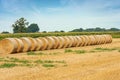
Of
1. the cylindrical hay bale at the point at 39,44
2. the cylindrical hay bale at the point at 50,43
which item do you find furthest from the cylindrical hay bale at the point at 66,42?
the cylindrical hay bale at the point at 39,44

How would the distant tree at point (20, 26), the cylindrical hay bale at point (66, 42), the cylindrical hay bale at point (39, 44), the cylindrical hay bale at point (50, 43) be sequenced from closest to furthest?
the cylindrical hay bale at point (39, 44)
the cylindrical hay bale at point (50, 43)
the cylindrical hay bale at point (66, 42)
the distant tree at point (20, 26)

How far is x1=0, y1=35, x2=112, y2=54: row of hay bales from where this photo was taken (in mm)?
21062

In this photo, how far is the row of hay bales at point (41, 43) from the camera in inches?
829

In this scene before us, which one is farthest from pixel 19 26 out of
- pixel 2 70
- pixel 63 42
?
pixel 2 70

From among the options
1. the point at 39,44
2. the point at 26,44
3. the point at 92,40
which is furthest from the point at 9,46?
the point at 92,40

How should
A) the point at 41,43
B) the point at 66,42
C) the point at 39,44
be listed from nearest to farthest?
the point at 39,44 < the point at 41,43 < the point at 66,42

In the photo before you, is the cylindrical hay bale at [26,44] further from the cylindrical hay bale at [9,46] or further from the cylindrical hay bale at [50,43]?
the cylindrical hay bale at [50,43]

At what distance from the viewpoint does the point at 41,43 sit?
77.5 ft

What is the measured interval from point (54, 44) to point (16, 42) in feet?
15.9

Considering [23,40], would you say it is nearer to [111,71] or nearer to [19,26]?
[111,71]

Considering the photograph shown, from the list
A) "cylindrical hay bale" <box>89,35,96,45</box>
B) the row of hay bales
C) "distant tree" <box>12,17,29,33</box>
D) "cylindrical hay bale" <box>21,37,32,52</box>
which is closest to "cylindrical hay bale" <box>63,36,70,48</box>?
the row of hay bales

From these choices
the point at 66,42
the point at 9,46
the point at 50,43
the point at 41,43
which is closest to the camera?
the point at 9,46

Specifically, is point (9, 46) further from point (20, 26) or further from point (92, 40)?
point (20, 26)

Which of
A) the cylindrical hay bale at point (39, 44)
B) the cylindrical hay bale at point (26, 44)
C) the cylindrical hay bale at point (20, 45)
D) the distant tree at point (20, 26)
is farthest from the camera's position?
the distant tree at point (20, 26)
